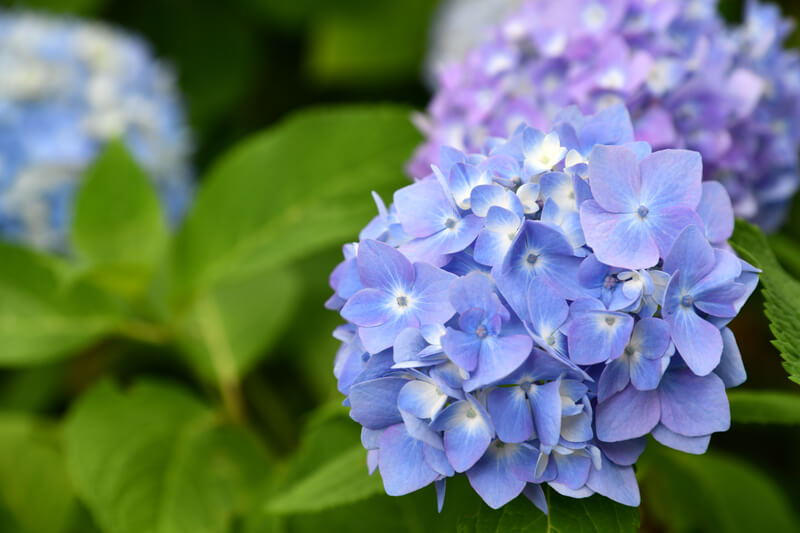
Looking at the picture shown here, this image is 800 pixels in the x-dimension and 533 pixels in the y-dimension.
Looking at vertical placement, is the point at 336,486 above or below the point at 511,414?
below

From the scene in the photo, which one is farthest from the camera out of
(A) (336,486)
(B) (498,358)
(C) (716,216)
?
A: (A) (336,486)

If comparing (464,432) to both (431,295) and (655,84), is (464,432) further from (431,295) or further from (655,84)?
(655,84)

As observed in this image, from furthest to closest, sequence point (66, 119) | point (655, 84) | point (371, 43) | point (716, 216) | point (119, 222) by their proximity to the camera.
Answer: point (371, 43)
point (66, 119)
point (119, 222)
point (655, 84)
point (716, 216)

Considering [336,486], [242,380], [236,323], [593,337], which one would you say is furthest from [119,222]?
[593,337]

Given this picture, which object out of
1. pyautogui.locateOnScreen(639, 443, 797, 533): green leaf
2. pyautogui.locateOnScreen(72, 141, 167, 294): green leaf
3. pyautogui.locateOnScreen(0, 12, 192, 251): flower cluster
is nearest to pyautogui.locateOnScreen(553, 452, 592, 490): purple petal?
pyautogui.locateOnScreen(639, 443, 797, 533): green leaf

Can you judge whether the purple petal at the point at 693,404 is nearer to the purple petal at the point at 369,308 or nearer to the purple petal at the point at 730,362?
the purple petal at the point at 730,362

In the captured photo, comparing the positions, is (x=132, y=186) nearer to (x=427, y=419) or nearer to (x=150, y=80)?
(x=150, y=80)

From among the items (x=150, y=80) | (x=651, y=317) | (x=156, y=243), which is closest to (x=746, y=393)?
(x=651, y=317)

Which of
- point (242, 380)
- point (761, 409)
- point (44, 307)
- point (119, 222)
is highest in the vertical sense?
point (761, 409)
